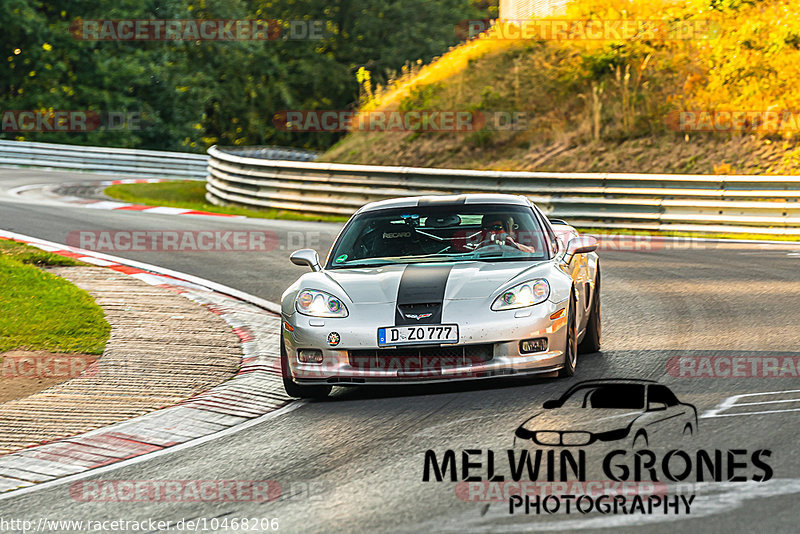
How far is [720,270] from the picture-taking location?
13.0 m

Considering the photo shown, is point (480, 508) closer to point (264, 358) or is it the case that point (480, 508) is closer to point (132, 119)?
point (264, 358)

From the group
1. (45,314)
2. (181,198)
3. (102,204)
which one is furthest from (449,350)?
(181,198)

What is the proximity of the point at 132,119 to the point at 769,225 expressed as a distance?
94.5 ft

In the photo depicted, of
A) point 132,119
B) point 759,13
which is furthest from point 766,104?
point 132,119

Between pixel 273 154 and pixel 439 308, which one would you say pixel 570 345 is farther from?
pixel 273 154

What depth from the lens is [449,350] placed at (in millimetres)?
6945

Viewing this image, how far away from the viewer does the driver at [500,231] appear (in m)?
8.13

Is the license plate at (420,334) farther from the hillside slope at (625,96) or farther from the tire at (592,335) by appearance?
the hillside slope at (625,96)

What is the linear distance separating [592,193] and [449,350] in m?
12.8

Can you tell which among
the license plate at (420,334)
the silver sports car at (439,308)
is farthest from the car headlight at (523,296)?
the license plate at (420,334)

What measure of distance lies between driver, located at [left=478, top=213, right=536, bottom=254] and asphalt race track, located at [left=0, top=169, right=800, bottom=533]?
1.04 m

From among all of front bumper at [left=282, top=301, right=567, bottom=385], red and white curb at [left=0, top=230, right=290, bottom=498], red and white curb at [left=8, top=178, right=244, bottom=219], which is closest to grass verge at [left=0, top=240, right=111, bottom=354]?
red and white curb at [left=0, top=230, right=290, bottom=498]

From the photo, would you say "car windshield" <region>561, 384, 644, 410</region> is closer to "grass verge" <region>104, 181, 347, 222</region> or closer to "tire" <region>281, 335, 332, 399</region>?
"tire" <region>281, 335, 332, 399</region>

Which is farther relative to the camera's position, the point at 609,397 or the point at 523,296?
the point at 523,296
